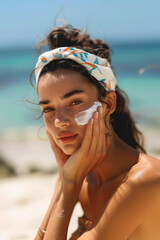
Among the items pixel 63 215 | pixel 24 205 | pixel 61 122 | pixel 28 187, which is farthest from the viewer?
pixel 28 187

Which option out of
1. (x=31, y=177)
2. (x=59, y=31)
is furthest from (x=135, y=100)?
(x=59, y=31)

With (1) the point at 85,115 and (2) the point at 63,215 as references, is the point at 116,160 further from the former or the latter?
(2) the point at 63,215

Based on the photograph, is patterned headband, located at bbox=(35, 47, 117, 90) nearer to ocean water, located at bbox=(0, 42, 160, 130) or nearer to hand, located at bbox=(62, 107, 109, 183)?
hand, located at bbox=(62, 107, 109, 183)

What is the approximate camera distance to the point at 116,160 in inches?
123

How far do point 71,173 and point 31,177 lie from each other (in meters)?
4.28

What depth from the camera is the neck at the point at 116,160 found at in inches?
120

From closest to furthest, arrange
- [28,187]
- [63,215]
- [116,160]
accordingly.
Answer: [63,215], [116,160], [28,187]

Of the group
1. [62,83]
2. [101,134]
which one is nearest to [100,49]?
[62,83]

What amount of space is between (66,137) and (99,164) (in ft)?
1.40

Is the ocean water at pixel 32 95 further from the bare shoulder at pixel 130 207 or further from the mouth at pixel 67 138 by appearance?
the bare shoulder at pixel 130 207

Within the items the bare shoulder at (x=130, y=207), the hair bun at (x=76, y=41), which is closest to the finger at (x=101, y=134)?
the bare shoulder at (x=130, y=207)

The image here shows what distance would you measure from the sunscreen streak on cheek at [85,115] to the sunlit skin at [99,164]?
33mm

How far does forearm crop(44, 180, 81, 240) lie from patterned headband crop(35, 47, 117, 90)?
2.89 ft

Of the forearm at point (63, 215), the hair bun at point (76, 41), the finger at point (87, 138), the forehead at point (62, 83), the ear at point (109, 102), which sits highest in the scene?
the hair bun at point (76, 41)
